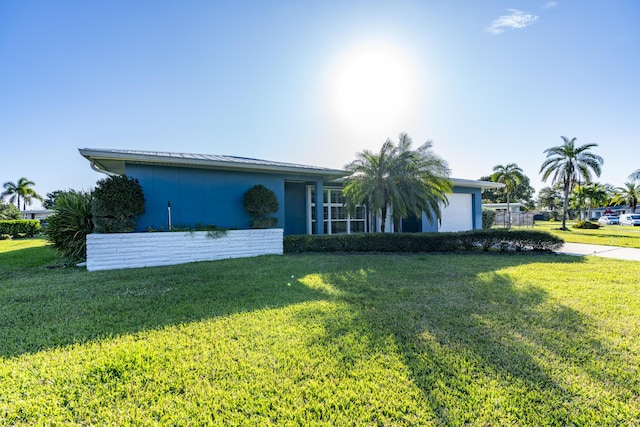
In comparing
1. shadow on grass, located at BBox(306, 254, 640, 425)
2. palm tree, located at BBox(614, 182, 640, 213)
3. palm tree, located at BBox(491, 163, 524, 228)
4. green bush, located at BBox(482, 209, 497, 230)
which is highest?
palm tree, located at BBox(491, 163, 524, 228)

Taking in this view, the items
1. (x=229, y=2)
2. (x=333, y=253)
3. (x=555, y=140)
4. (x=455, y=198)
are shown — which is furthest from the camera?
(x=555, y=140)

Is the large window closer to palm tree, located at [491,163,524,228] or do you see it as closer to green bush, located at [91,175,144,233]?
green bush, located at [91,175,144,233]

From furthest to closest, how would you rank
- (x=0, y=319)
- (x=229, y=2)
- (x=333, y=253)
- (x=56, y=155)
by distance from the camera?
(x=56, y=155) < (x=333, y=253) < (x=229, y=2) < (x=0, y=319)

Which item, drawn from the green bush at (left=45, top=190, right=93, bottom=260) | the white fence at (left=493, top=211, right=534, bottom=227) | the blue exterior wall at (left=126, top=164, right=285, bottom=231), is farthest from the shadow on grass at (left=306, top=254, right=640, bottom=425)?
the white fence at (left=493, top=211, right=534, bottom=227)

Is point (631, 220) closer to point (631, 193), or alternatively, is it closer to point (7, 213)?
point (631, 193)

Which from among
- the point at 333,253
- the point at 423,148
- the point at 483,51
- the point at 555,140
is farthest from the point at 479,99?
the point at 555,140

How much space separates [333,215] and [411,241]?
4341 mm

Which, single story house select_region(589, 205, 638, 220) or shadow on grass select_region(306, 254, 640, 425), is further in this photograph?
single story house select_region(589, 205, 638, 220)

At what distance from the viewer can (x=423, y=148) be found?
34.8 ft

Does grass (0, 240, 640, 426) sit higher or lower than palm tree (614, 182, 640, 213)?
lower

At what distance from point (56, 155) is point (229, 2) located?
11.3m

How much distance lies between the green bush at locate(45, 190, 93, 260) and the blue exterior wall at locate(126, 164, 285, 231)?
5.80ft

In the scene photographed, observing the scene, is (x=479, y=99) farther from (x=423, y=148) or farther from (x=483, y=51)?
(x=423, y=148)

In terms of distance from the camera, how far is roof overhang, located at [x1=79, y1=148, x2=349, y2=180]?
7.71 m
